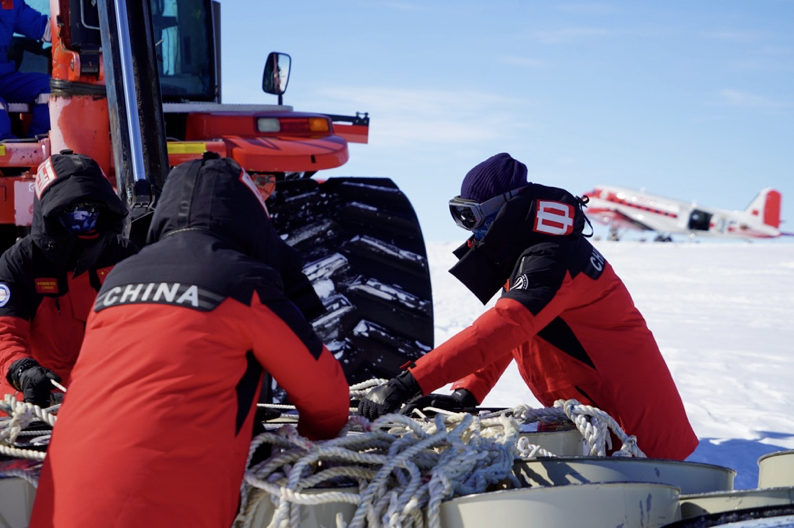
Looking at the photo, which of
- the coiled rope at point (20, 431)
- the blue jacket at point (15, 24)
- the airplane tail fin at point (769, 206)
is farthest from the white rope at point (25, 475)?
the airplane tail fin at point (769, 206)

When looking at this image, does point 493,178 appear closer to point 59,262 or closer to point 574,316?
point 574,316

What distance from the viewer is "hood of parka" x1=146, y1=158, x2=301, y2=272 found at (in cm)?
217

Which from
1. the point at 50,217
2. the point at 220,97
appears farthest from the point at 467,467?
the point at 220,97

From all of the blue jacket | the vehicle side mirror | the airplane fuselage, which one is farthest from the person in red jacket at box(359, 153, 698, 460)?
the airplane fuselage

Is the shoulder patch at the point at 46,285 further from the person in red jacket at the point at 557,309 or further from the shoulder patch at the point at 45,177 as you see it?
the person in red jacket at the point at 557,309

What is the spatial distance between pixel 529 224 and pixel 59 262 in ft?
5.77

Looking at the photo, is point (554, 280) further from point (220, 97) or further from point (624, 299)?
point (220, 97)

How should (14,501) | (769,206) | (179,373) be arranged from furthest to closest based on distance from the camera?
(769,206) < (14,501) < (179,373)

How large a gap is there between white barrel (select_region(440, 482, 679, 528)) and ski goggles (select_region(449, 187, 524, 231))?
1.49m

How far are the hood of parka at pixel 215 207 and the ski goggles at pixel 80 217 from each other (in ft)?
4.18

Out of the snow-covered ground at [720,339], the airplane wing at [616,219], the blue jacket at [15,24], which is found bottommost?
the airplane wing at [616,219]

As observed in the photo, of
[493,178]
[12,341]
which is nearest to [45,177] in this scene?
[12,341]

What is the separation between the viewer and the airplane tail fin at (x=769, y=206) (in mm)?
48656

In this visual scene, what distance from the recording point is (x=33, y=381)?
3023mm
